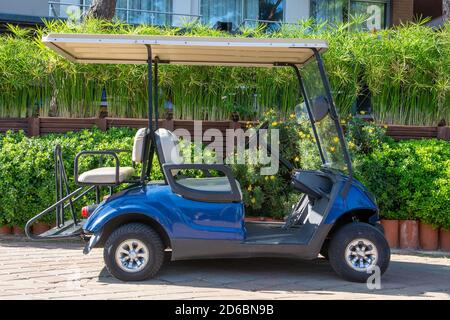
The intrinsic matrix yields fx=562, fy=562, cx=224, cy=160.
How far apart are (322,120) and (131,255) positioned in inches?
79.0

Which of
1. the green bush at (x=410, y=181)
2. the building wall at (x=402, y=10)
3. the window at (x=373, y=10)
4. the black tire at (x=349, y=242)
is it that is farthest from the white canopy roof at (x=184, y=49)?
the building wall at (x=402, y=10)

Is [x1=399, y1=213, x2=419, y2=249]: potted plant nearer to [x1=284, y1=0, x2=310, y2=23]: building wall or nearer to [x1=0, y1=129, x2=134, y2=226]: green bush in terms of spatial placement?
[x1=0, y1=129, x2=134, y2=226]: green bush

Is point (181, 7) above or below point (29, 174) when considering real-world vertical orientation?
above

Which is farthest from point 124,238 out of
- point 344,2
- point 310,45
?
point 344,2

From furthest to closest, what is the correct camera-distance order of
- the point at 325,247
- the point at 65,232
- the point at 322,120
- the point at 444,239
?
the point at 444,239, the point at 325,247, the point at 322,120, the point at 65,232

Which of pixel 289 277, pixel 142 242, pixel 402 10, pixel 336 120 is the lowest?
pixel 289 277

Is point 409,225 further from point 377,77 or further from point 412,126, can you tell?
point 377,77

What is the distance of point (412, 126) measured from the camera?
708 cm

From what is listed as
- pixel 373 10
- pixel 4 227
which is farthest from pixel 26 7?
pixel 373 10

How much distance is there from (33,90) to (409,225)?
16.0 ft

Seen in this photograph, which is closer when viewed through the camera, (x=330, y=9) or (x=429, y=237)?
(x=429, y=237)

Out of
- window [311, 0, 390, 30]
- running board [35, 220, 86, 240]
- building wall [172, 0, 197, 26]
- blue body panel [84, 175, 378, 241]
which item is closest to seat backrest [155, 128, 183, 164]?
blue body panel [84, 175, 378, 241]

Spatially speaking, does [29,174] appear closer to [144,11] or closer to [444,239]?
[444,239]

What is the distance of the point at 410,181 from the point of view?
6.22 m
